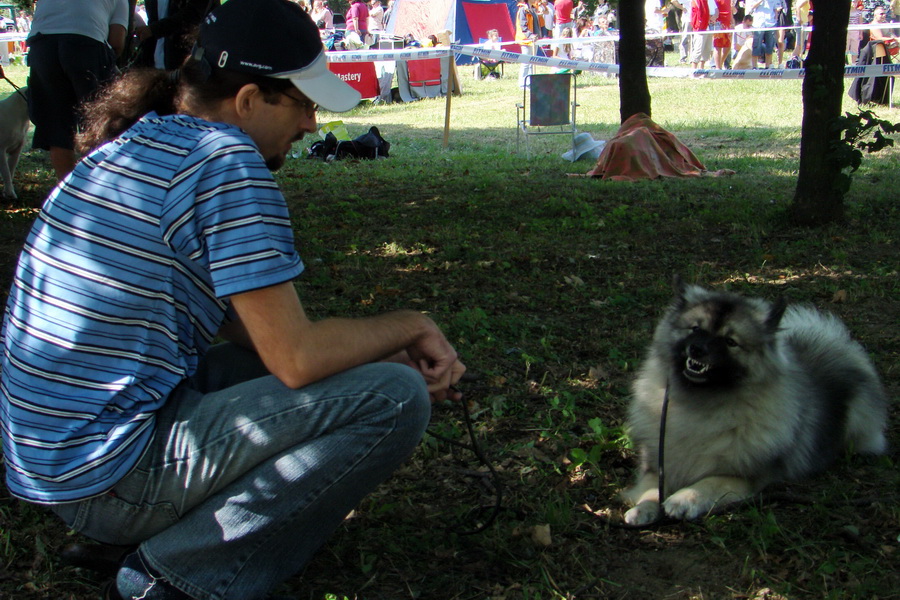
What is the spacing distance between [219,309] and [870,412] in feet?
7.91

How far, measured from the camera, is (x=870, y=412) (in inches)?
119

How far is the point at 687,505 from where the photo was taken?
2.62 m

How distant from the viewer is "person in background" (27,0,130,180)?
5.54 metres

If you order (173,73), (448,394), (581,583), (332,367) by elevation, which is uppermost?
(173,73)

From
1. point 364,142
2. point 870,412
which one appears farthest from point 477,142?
point 870,412

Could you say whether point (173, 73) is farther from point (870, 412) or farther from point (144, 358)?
point (870, 412)

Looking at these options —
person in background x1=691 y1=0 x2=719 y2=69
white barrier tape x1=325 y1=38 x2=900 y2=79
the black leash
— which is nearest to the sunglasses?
the black leash

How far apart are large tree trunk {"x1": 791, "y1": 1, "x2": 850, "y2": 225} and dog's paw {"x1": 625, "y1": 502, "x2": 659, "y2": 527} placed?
13.8ft

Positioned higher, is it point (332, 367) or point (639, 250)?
point (332, 367)

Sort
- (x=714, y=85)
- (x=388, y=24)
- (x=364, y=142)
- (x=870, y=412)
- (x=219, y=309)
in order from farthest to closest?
1. (x=388, y=24)
2. (x=714, y=85)
3. (x=364, y=142)
4. (x=870, y=412)
5. (x=219, y=309)

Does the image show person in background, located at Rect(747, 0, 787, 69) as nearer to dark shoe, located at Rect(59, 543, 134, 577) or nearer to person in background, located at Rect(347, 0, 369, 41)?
person in background, located at Rect(347, 0, 369, 41)

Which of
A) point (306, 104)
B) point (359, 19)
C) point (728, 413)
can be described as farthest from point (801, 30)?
point (306, 104)

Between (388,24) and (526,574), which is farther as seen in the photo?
(388,24)

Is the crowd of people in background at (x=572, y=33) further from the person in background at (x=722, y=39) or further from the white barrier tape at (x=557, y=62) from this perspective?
the white barrier tape at (x=557, y=62)
